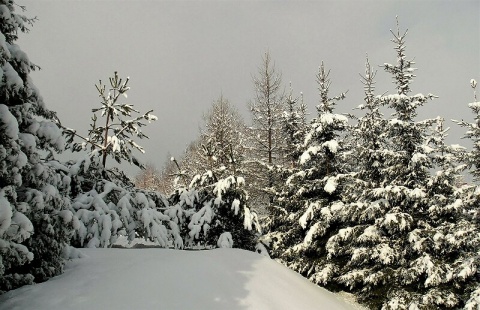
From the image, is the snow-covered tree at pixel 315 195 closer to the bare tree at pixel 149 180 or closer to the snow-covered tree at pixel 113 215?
the snow-covered tree at pixel 113 215

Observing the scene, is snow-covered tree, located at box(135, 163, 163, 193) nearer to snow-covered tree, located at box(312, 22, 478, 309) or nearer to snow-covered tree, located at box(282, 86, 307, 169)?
snow-covered tree, located at box(282, 86, 307, 169)

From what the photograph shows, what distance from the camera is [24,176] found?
15.8 ft

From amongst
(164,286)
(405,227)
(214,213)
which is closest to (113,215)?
(214,213)

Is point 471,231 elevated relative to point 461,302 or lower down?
elevated

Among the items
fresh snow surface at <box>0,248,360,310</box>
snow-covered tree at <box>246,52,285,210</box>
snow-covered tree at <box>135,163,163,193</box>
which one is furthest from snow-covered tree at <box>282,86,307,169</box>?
snow-covered tree at <box>135,163,163,193</box>

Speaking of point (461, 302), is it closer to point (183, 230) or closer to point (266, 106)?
point (183, 230)

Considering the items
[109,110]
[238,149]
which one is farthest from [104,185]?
[238,149]

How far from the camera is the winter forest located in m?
4.84

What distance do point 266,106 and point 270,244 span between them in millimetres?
8648

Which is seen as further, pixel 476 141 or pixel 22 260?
pixel 476 141

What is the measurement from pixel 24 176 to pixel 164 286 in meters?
2.64

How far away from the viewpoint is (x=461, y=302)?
398 inches

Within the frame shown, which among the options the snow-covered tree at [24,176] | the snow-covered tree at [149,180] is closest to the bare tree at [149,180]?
Answer: the snow-covered tree at [149,180]

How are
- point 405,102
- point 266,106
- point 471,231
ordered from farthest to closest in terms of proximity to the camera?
point 266,106 → point 405,102 → point 471,231
